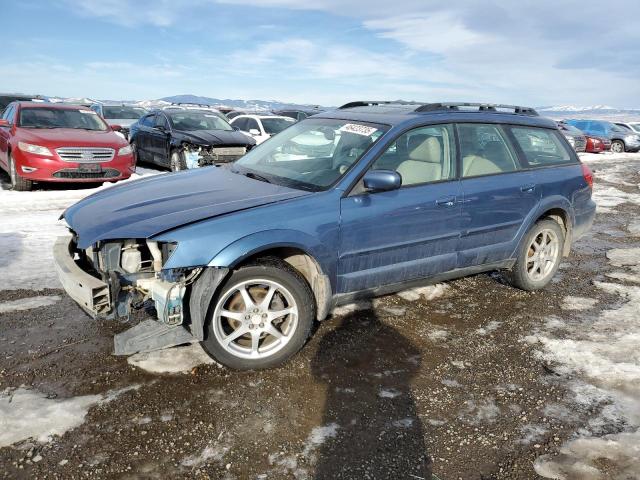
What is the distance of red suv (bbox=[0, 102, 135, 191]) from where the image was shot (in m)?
8.69

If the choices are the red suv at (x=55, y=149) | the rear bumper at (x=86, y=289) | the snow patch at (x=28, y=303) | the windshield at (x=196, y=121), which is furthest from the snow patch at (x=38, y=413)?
the windshield at (x=196, y=121)

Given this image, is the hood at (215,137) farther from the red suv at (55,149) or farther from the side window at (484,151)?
the side window at (484,151)

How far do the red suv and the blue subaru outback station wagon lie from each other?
546cm

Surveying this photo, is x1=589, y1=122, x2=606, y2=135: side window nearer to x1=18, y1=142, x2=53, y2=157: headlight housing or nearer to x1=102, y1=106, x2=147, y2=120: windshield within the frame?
x1=102, y1=106, x2=147, y2=120: windshield

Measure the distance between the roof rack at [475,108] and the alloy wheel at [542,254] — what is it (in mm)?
1252

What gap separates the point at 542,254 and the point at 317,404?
10.4 ft

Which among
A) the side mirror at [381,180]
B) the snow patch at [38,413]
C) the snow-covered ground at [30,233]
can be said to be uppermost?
the side mirror at [381,180]

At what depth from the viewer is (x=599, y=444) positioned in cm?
275

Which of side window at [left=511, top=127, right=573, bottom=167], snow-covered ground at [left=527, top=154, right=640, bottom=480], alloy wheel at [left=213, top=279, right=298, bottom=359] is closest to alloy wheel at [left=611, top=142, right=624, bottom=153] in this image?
snow-covered ground at [left=527, top=154, right=640, bottom=480]

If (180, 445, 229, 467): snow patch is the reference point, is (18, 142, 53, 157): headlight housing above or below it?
above

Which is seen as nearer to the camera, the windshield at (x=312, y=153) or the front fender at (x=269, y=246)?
the front fender at (x=269, y=246)

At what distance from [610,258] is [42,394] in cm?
639

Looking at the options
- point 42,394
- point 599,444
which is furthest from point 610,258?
point 42,394

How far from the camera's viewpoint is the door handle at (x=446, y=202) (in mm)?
4027
